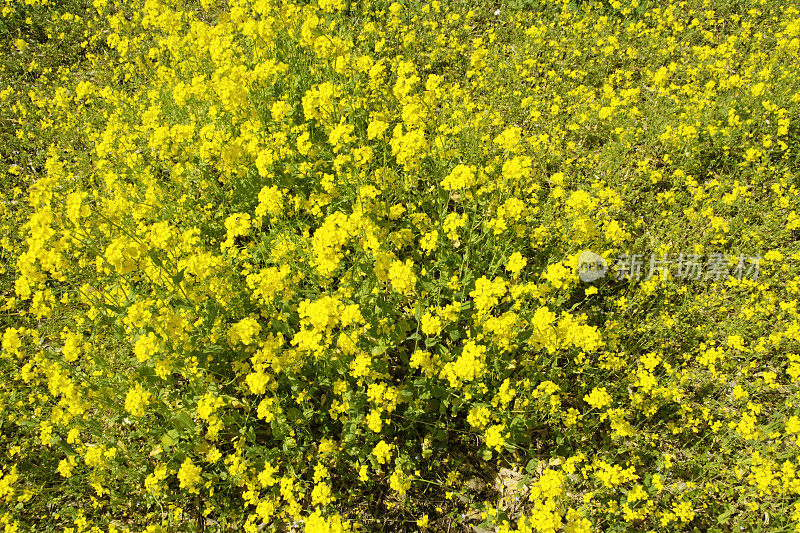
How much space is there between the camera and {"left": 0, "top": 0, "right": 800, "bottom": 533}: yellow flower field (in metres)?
3.39

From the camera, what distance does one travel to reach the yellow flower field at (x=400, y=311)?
11.1 feet

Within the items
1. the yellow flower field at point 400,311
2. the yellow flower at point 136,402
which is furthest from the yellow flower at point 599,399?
the yellow flower at point 136,402

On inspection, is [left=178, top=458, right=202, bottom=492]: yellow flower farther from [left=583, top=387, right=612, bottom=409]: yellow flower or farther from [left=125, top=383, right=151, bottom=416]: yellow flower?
[left=583, top=387, right=612, bottom=409]: yellow flower

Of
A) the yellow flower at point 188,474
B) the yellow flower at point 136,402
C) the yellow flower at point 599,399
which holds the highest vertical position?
the yellow flower at point 599,399

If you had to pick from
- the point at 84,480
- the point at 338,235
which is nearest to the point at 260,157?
the point at 338,235

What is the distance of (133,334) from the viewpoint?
3771 millimetres

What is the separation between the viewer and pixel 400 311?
431 centimetres

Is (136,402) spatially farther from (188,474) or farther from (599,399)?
(599,399)

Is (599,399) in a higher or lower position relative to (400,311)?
higher

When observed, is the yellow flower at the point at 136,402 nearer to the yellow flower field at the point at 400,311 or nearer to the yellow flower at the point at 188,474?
the yellow flower field at the point at 400,311

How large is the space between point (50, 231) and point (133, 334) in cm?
97

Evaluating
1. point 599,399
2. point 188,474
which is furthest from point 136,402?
point 599,399

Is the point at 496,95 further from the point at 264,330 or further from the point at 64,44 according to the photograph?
→ the point at 64,44

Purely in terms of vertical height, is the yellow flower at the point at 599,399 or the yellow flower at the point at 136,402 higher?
the yellow flower at the point at 599,399
